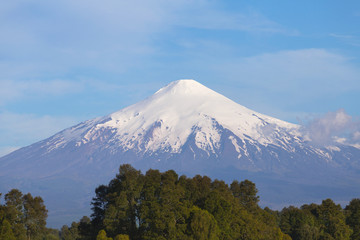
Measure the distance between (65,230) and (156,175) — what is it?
167ft

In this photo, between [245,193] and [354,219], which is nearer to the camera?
[245,193]

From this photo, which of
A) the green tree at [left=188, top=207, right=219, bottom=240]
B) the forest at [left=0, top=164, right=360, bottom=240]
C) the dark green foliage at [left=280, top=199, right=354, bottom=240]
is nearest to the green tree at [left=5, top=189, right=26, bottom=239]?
the forest at [left=0, top=164, right=360, bottom=240]

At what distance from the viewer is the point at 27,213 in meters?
70.4

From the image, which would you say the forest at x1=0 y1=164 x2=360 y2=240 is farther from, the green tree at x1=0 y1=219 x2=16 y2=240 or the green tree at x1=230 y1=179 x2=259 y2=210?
the green tree at x1=230 y1=179 x2=259 y2=210

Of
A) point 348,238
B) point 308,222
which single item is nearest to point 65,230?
point 308,222

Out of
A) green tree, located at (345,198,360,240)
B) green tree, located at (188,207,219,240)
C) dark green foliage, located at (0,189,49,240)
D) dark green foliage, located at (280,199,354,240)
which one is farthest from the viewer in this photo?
green tree, located at (345,198,360,240)

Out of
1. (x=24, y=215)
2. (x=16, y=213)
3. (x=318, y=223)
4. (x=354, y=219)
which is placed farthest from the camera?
(x=318, y=223)

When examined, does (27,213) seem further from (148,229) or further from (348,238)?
(348,238)

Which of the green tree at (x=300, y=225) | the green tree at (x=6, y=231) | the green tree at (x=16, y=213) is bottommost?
the green tree at (x=300, y=225)

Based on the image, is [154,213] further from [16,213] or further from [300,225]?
[300,225]

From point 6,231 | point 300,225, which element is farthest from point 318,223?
point 6,231

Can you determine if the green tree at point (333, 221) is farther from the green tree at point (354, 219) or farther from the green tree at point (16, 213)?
the green tree at point (16, 213)

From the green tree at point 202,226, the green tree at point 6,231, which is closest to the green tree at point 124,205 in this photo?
the green tree at point 202,226

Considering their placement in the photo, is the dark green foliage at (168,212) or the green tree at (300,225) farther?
the green tree at (300,225)
